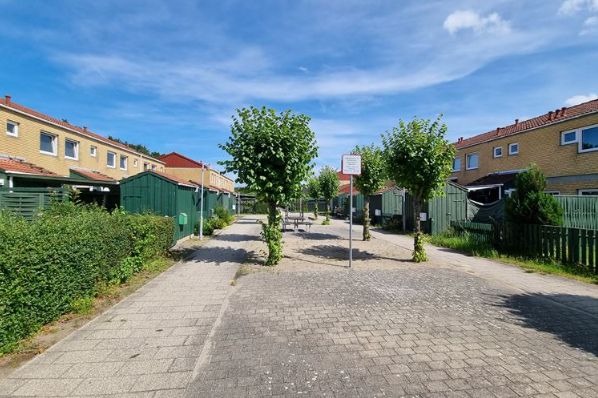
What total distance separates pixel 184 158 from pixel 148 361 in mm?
44058

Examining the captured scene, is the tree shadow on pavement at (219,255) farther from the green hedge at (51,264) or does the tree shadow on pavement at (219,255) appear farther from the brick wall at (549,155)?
the brick wall at (549,155)

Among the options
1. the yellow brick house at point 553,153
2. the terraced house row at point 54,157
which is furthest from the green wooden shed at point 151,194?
the yellow brick house at point 553,153

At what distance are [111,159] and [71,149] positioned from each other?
16.8ft

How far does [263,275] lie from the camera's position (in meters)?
7.78

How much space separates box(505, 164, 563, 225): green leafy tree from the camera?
9625 mm

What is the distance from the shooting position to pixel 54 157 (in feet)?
63.2

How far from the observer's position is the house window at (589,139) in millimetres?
14617

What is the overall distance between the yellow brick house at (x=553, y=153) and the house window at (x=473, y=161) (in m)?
0.25

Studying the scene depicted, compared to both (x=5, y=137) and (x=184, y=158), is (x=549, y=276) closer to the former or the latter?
(x=5, y=137)

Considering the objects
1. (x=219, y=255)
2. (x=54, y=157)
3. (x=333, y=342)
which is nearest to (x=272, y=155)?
(x=219, y=255)

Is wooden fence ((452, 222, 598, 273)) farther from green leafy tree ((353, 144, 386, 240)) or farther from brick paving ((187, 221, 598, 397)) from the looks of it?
green leafy tree ((353, 144, 386, 240))

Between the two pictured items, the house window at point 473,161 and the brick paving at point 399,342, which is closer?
the brick paving at point 399,342

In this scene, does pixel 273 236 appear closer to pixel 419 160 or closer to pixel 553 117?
pixel 419 160

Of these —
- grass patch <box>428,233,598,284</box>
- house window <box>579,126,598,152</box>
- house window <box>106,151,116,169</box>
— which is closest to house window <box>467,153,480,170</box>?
house window <box>579,126,598,152</box>
